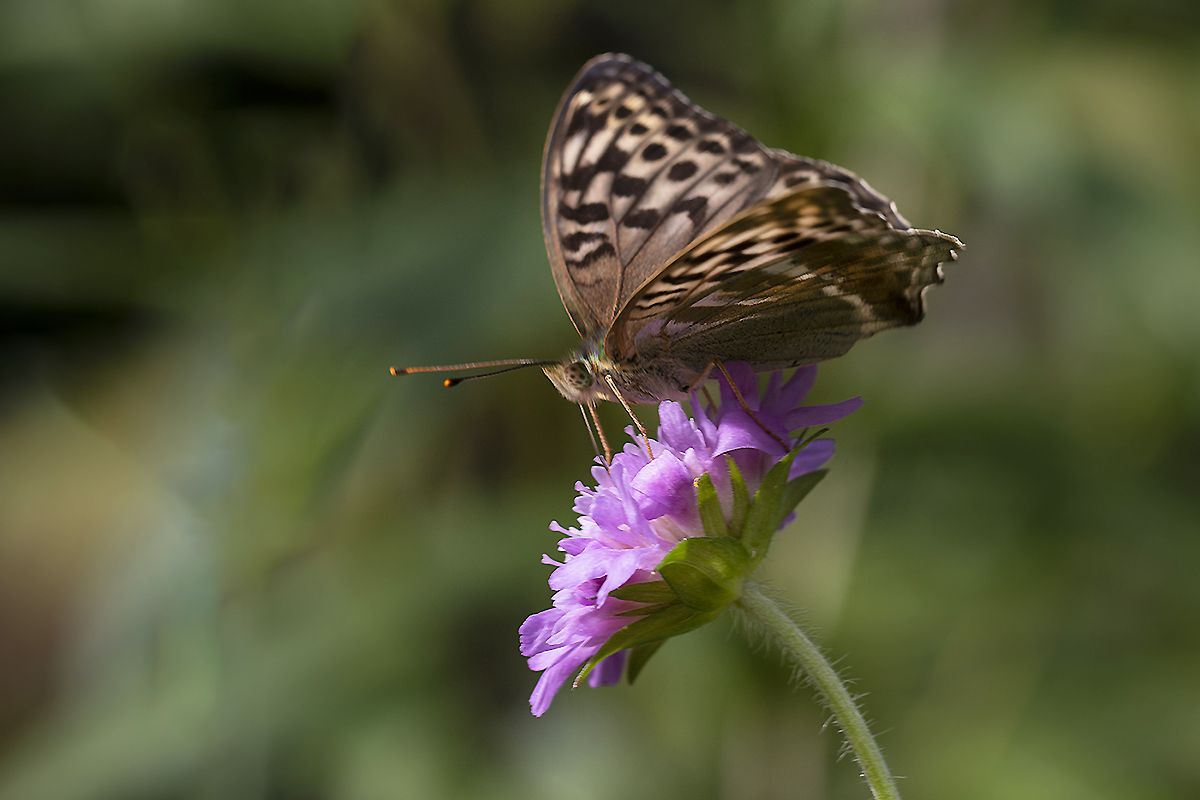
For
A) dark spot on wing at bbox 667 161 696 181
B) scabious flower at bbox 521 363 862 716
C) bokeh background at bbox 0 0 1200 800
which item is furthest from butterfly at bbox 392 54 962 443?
bokeh background at bbox 0 0 1200 800

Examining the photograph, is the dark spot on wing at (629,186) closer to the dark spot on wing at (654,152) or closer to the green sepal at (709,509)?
the dark spot on wing at (654,152)

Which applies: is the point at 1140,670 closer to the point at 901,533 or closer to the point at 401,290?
the point at 901,533

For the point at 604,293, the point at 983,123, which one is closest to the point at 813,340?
the point at 604,293

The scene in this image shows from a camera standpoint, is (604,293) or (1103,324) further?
(1103,324)

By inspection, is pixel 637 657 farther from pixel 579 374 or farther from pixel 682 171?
pixel 682 171

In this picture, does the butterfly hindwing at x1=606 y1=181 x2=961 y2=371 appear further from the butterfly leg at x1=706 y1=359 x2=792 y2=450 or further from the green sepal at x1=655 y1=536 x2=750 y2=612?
the green sepal at x1=655 y1=536 x2=750 y2=612

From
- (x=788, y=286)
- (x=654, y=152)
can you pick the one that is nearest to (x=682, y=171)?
(x=654, y=152)
